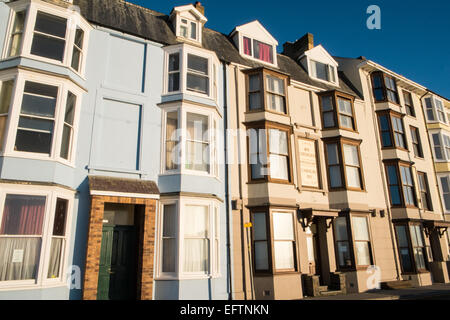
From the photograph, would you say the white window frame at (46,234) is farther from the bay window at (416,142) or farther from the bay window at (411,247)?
the bay window at (416,142)

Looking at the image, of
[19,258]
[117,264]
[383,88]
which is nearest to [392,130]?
[383,88]

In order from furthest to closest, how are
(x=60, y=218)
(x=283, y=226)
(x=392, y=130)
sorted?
(x=392, y=130) → (x=283, y=226) → (x=60, y=218)

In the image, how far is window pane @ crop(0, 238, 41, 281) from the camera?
8227mm

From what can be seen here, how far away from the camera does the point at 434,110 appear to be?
21.3m

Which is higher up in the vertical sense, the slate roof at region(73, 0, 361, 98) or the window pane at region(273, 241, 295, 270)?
the slate roof at region(73, 0, 361, 98)

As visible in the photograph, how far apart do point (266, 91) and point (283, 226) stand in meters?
6.07

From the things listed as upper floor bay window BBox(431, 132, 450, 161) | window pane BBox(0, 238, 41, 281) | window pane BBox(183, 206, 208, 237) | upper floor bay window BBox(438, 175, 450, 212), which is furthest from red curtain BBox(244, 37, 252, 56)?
upper floor bay window BBox(438, 175, 450, 212)

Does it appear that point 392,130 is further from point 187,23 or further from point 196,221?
point 196,221

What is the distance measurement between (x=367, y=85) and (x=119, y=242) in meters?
16.3

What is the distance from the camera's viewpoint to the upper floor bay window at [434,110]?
21234 millimetres

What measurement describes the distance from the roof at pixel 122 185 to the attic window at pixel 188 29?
24.5 ft

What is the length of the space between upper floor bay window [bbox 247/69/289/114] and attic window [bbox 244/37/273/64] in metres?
2.14

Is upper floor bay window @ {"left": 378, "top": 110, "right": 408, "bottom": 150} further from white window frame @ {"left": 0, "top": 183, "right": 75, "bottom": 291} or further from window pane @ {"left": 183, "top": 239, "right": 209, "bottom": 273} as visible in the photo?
white window frame @ {"left": 0, "top": 183, "right": 75, "bottom": 291}
